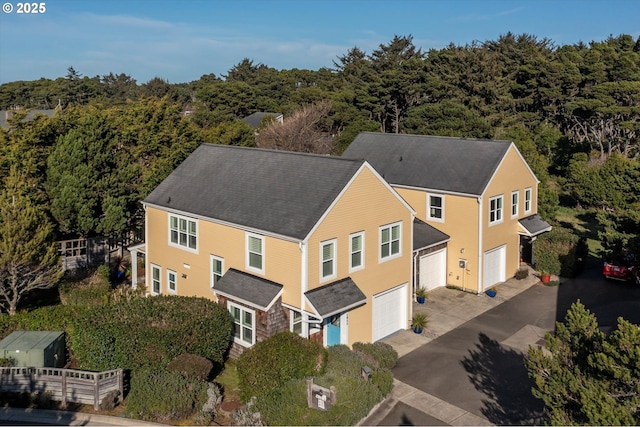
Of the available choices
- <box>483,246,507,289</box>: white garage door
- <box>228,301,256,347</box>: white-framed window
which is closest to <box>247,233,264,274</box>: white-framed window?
<box>228,301,256,347</box>: white-framed window

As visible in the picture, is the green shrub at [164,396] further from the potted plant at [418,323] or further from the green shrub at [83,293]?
the potted plant at [418,323]

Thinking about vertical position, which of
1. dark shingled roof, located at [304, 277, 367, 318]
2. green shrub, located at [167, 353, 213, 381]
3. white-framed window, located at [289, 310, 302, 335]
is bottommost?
green shrub, located at [167, 353, 213, 381]

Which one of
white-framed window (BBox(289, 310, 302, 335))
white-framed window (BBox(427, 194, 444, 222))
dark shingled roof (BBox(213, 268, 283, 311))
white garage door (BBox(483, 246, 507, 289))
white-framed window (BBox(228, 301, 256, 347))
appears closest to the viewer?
dark shingled roof (BBox(213, 268, 283, 311))

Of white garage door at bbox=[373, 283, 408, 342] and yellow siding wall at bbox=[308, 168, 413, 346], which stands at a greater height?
yellow siding wall at bbox=[308, 168, 413, 346]

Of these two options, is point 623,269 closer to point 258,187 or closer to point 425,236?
point 425,236

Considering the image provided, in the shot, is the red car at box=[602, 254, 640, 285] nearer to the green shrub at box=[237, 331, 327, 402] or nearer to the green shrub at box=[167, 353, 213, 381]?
the green shrub at box=[237, 331, 327, 402]

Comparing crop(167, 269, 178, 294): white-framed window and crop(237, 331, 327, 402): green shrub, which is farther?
crop(167, 269, 178, 294): white-framed window

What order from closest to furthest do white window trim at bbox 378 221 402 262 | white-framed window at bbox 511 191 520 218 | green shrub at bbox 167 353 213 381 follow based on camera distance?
green shrub at bbox 167 353 213 381 < white window trim at bbox 378 221 402 262 < white-framed window at bbox 511 191 520 218
